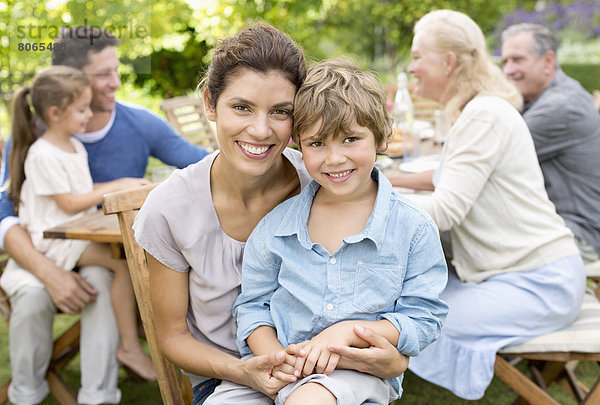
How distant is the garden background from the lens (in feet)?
12.6

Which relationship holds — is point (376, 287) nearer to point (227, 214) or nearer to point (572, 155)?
point (227, 214)

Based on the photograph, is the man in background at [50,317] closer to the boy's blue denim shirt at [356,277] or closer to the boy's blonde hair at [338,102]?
the boy's blue denim shirt at [356,277]

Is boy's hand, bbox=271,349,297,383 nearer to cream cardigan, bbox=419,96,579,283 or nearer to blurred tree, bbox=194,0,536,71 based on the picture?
cream cardigan, bbox=419,96,579,283

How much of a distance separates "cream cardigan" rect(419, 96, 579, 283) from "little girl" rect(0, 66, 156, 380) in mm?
1513

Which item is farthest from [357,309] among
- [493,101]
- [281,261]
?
[493,101]

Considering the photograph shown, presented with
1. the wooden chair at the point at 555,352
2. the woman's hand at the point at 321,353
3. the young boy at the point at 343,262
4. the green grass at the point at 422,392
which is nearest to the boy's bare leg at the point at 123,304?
the green grass at the point at 422,392

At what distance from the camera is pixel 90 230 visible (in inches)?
101

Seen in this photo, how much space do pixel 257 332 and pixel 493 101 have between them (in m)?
1.43

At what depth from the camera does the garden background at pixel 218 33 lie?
151 inches

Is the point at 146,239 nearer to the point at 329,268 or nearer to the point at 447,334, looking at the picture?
the point at 329,268

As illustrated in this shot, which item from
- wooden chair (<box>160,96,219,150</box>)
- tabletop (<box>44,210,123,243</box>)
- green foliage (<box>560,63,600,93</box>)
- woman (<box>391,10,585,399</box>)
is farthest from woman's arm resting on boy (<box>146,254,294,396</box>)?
green foliage (<box>560,63,600,93</box>)

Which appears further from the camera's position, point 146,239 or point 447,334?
point 447,334

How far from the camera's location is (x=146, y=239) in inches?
70.4

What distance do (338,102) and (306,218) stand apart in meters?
0.36
